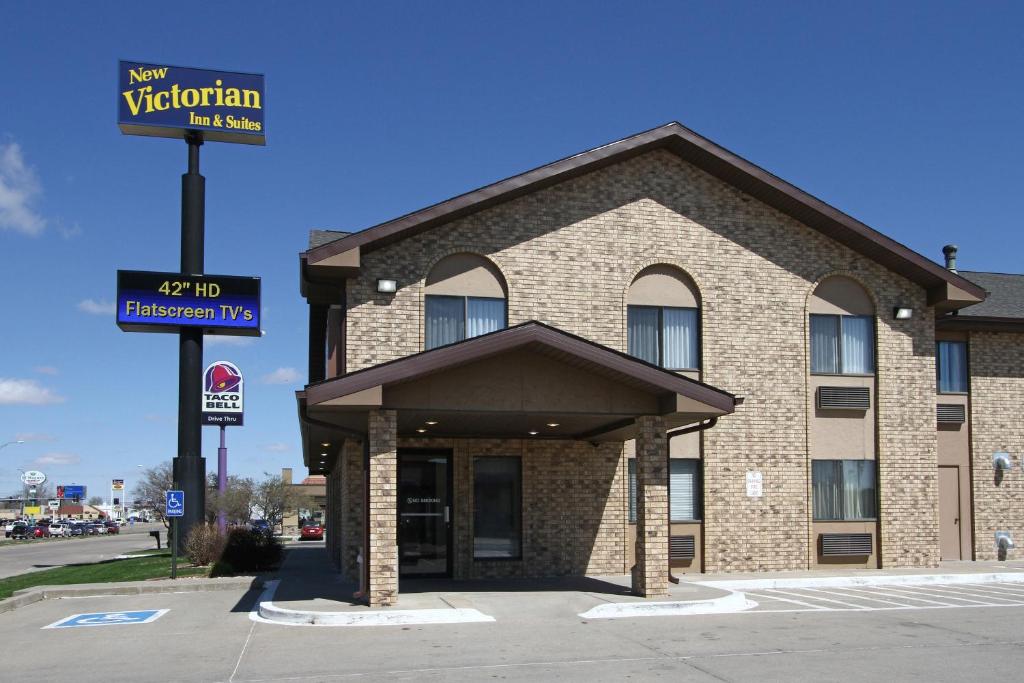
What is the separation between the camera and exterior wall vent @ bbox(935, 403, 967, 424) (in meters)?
24.1

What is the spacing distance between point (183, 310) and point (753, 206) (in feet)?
46.8

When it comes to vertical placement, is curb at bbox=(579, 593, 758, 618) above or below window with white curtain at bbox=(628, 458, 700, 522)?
below

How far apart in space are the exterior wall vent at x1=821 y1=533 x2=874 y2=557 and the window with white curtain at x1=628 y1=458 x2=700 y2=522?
9.56 ft

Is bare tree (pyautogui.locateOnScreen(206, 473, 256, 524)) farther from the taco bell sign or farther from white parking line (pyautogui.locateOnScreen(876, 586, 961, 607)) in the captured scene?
white parking line (pyautogui.locateOnScreen(876, 586, 961, 607))

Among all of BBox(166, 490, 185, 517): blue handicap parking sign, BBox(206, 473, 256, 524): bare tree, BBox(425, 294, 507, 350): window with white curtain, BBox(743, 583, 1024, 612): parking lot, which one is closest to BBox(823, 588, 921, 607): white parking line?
BBox(743, 583, 1024, 612): parking lot

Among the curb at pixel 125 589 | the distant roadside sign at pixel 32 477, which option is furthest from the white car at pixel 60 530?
the curb at pixel 125 589

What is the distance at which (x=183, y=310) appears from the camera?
26.2 meters

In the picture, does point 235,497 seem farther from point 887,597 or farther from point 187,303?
point 887,597

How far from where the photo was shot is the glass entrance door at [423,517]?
20.2 meters

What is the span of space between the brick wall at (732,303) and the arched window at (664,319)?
258 mm

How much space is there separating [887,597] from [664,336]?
6.65 m

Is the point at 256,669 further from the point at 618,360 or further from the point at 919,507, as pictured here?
the point at 919,507

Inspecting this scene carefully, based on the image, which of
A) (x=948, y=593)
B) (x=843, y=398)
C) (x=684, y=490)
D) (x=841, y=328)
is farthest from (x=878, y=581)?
(x=841, y=328)

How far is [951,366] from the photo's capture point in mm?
24453
